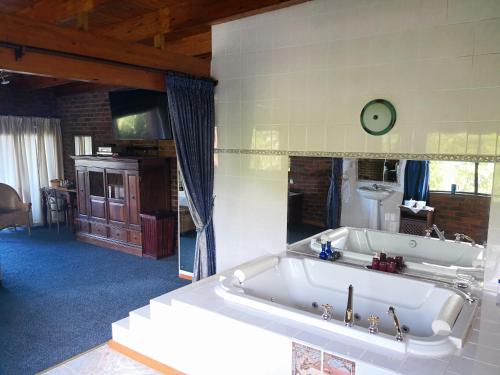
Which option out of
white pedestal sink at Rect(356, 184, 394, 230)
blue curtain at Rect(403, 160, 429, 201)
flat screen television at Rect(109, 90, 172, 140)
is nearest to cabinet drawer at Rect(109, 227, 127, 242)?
flat screen television at Rect(109, 90, 172, 140)

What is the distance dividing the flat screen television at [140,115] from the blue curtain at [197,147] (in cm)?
102

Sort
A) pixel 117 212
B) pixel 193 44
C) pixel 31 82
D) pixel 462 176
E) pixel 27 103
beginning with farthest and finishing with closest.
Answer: pixel 27 103, pixel 31 82, pixel 117 212, pixel 193 44, pixel 462 176

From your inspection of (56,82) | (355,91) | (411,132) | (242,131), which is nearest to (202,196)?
(242,131)

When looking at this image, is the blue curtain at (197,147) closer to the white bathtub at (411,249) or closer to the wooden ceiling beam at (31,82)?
the white bathtub at (411,249)

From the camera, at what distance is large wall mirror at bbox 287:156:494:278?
Answer: 2.50 m

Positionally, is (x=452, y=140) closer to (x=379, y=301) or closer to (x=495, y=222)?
(x=495, y=222)

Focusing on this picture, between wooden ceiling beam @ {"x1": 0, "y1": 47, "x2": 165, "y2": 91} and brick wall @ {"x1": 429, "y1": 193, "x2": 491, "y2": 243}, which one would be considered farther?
brick wall @ {"x1": 429, "y1": 193, "x2": 491, "y2": 243}

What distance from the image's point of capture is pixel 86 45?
261cm

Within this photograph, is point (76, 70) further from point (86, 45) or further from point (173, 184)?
point (173, 184)

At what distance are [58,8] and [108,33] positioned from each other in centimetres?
76

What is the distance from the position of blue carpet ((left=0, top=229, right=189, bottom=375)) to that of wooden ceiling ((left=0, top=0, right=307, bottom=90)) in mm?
1912

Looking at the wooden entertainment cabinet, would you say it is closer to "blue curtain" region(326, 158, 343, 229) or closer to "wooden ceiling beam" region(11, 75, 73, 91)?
"wooden ceiling beam" region(11, 75, 73, 91)

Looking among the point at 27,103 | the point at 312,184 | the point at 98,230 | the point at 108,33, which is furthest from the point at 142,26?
the point at 27,103

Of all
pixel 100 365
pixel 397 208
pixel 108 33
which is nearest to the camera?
pixel 100 365
